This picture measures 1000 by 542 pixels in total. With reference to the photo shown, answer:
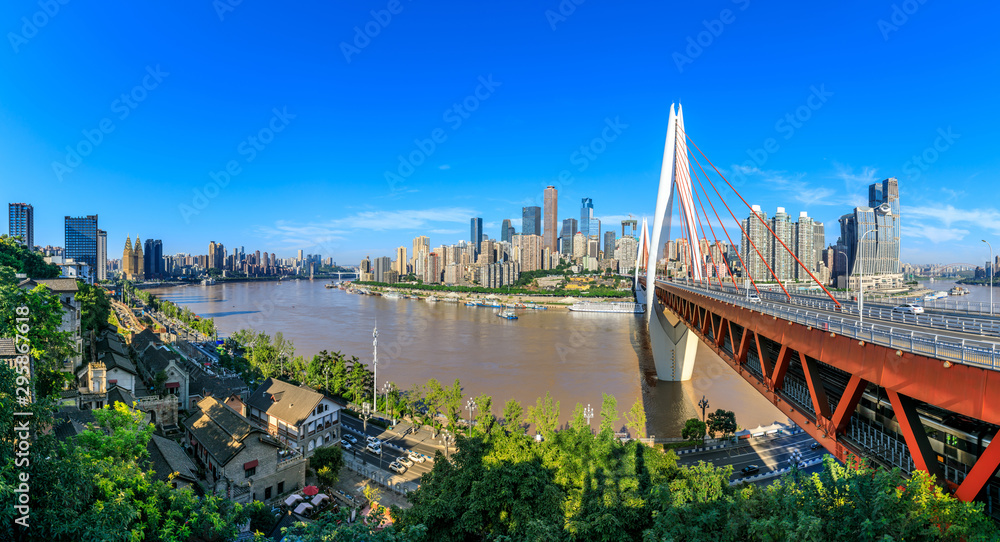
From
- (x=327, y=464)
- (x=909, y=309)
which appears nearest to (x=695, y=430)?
(x=909, y=309)

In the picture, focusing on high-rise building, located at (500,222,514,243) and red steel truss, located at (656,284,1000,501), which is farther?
high-rise building, located at (500,222,514,243)

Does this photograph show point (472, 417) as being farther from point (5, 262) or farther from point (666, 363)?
point (5, 262)

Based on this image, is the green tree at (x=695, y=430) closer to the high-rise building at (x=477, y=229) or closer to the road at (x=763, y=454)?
the road at (x=763, y=454)

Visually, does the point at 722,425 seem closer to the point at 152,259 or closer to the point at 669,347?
the point at 669,347

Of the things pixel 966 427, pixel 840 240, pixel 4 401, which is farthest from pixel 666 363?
pixel 4 401

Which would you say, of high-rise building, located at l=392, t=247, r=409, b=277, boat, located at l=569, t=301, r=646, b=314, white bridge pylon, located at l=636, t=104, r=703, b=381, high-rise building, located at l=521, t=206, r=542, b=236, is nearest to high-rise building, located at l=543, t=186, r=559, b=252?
high-rise building, located at l=521, t=206, r=542, b=236

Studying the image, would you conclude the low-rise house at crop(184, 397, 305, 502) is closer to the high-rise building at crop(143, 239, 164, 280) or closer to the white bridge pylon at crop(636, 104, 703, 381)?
the white bridge pylon at crop(636, 104, 703, 381)
